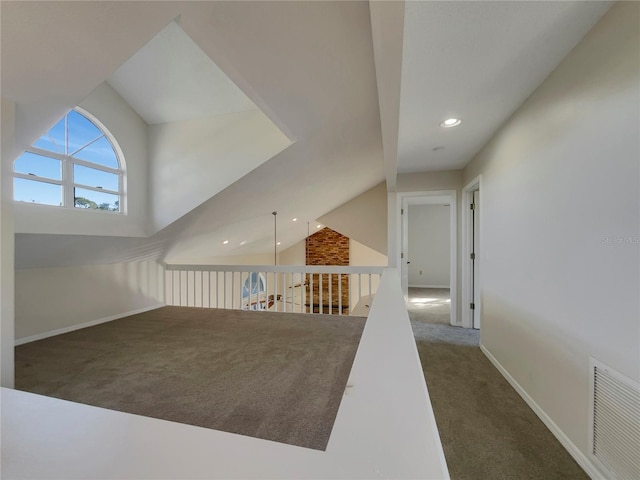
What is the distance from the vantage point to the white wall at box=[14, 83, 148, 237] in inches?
90.4

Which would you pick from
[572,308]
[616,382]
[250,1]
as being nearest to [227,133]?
[250,1]

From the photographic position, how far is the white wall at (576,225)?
48.8 inches

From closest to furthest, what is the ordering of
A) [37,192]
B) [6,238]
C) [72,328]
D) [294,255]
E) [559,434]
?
[6,238], [559,434], [37,192], [72,328], [294,255]

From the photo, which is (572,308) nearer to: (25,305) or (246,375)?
(246,375)

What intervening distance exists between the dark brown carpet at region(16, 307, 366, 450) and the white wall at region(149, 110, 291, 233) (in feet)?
4.52

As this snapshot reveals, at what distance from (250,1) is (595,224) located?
2137 millimetres

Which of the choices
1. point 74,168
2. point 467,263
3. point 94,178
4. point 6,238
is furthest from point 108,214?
point 467,263

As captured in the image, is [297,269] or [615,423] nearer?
[615,423]

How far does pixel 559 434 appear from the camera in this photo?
1716mm

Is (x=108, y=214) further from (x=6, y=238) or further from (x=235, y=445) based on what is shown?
(x=235, y=445)

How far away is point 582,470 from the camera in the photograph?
59.4 inches

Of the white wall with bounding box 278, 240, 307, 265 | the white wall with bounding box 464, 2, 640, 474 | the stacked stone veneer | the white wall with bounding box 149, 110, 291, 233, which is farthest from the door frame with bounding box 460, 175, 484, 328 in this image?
the white wall with bounding box 278, 240, 307, 265

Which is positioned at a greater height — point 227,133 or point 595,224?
point 227,133

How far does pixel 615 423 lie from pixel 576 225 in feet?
3.26
